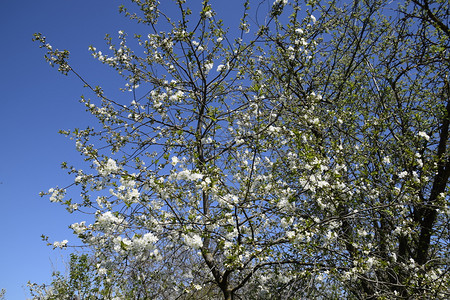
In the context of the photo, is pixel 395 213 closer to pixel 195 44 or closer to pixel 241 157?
pixel 241 157

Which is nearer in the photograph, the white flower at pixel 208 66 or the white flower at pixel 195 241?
the white flower at pixel 195 241

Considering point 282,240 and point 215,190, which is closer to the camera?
point 215,190

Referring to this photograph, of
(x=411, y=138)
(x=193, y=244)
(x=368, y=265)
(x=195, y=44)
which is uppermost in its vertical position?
(x=195, y=44)

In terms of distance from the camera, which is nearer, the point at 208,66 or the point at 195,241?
the point at 195,241

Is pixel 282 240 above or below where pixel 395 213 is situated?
below

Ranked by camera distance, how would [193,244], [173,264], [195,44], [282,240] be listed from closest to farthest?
[193,244], [282,240], [173,264], [195,44]

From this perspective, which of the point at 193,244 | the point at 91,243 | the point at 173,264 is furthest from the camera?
the point at 173,264

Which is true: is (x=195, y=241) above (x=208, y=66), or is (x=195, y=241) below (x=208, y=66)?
below

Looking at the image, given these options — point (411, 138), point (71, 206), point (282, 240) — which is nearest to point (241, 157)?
point (282, 240)

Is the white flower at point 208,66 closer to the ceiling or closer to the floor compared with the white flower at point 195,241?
closer to the ceiling

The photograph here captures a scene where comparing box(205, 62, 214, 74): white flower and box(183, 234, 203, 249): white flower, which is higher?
box(205, 62, 214, 74): white flower

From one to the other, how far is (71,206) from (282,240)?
2.62 metres

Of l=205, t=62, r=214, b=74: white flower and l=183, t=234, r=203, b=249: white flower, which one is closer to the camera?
l=183, t=234, r=203, b=249: white flower

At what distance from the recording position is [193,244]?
336 centimetres
